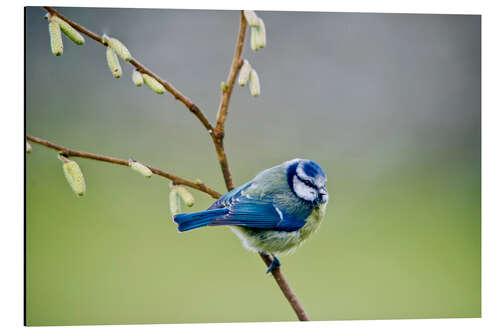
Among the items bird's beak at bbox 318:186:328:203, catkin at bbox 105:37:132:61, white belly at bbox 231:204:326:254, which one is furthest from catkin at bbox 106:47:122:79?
bird's beak at bbox 318:186:328:203

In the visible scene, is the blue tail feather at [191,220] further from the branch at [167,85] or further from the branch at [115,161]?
the branch at [167,85]

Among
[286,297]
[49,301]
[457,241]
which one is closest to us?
[286,297]

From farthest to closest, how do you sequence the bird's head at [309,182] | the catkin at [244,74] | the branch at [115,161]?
the bird's head at [309,182] < the catkin at [244,74] < the branch at [115,161]

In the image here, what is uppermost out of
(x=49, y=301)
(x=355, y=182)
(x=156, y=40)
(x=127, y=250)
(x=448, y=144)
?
(x=156, y=40)

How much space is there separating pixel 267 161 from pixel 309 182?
236 mm

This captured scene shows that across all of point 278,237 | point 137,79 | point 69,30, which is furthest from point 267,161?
point 69,30

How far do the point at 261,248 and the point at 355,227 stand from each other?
45 centimetres

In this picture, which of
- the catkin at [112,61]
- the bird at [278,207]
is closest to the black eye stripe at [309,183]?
the bird at [278,207]

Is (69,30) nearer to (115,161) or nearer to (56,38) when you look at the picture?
(56,38)

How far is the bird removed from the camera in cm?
213

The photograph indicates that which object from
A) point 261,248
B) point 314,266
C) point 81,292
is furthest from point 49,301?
point 314,266

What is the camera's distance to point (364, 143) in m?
2.44

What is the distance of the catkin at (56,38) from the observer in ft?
6.58

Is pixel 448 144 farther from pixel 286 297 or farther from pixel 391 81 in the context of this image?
pixel 286 297
